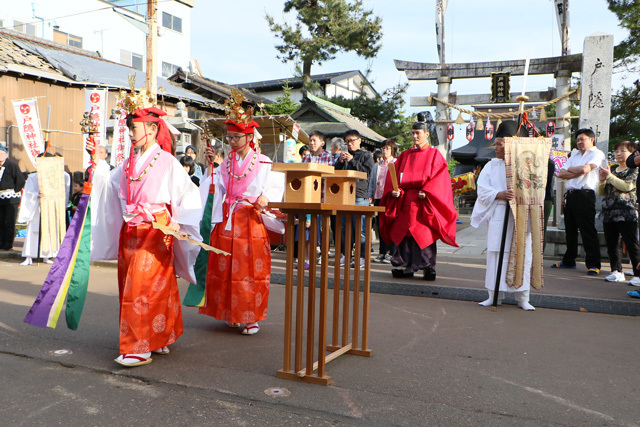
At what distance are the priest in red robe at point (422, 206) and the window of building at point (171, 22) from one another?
31.4m

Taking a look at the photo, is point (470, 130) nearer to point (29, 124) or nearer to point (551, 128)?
point (551, 128)

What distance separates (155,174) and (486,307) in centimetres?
371

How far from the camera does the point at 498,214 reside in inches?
230

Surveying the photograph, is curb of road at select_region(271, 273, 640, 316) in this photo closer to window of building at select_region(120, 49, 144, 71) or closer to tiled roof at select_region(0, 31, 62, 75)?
tiled roof at select_region(0, 31, 62, 75)

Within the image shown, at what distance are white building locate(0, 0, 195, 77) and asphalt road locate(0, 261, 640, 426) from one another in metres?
24.5

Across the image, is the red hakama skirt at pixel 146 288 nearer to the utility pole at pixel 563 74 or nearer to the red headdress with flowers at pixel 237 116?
the red headdress with flowers at pixel 237 116

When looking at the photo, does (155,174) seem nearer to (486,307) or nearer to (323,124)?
(486,307)

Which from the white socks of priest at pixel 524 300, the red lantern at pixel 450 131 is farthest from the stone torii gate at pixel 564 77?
the white socks of priest at pixel 524 300

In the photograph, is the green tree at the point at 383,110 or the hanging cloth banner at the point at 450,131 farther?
the green tree at the point at 383,110

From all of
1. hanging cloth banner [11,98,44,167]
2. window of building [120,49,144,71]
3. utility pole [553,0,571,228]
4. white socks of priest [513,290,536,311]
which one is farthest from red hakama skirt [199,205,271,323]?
window of building [120,49,144,71]

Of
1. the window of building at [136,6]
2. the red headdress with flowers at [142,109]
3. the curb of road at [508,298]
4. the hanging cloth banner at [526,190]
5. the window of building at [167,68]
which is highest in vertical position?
the window of building at [136,6]

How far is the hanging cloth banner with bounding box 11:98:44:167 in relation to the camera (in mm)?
15719

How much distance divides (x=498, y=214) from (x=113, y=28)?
31.3m

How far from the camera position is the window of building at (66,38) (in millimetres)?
28650
